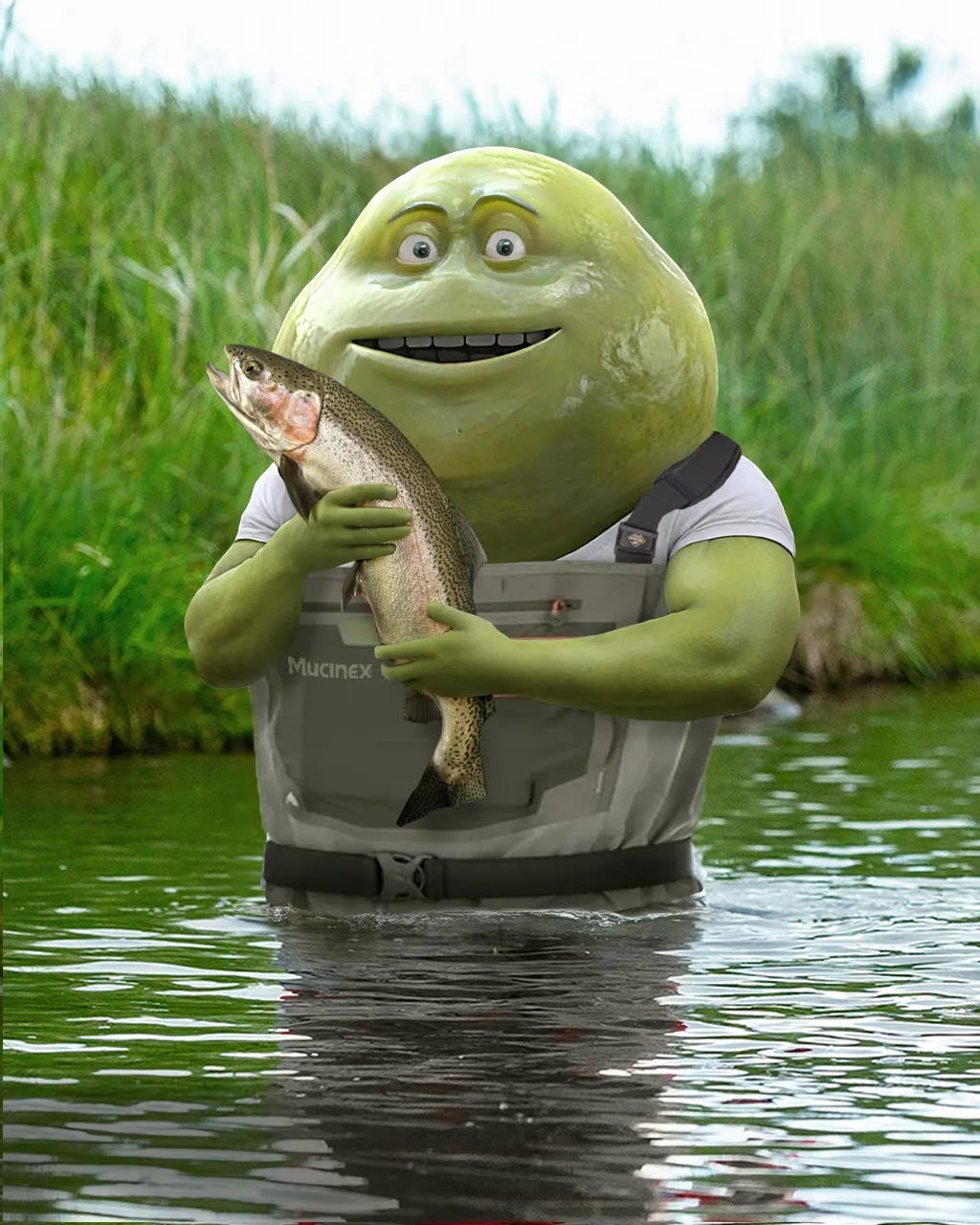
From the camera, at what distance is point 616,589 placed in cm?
536

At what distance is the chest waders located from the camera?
211 inches

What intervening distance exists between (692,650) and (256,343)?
17.5ft

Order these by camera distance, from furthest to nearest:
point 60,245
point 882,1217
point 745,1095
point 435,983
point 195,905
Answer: point 60,245 → point 195,905 → point 435,983 → point 745,1095 → point 882,1217

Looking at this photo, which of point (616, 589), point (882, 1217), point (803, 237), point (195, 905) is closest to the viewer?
point (882, 1217)

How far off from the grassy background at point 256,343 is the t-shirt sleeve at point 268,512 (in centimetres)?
355

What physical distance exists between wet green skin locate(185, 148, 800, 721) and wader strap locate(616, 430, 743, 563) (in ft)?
0.17

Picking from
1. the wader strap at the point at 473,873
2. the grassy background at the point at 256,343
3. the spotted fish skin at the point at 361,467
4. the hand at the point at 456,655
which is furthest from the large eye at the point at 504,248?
the grassy background at the point at 256,343

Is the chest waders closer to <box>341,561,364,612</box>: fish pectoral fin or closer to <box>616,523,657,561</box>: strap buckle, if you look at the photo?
<box>616,523,657,561</box>: strap buckle

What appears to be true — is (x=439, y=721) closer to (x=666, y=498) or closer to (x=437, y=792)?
(x=437, y=792)

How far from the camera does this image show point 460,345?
543 cm

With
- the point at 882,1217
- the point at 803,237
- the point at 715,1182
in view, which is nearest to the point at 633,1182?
the point at 715,1182

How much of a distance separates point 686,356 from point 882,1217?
8.38 feet

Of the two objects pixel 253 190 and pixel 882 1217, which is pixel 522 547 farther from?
pixel 253 190

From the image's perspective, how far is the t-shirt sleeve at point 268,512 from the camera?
562 centimetres
